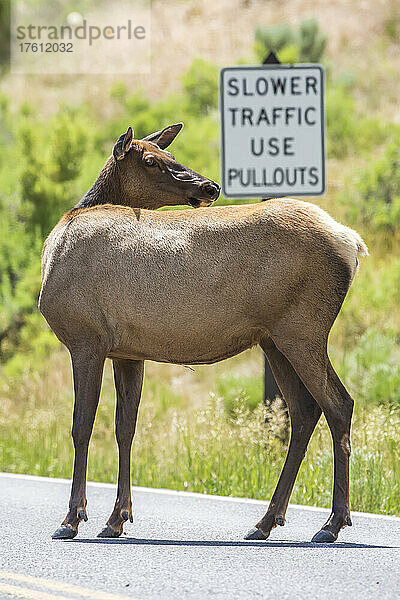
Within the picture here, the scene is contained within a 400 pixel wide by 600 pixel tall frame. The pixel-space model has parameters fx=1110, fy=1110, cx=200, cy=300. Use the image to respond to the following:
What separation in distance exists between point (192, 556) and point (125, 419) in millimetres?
1367

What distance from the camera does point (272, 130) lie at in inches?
413

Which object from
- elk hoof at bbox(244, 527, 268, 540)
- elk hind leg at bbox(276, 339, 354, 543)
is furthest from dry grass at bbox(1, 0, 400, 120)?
elk hoof at bbox(244, 527, 268, 540)

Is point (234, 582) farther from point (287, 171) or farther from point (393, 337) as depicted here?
point (393, 337)

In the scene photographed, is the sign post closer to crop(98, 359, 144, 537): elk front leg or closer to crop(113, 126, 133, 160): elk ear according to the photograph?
crop(113, 126, 133, 160): elk ear

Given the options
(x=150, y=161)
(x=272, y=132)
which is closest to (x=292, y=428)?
(x=150, y=161)

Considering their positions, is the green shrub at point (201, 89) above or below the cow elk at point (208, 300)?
above

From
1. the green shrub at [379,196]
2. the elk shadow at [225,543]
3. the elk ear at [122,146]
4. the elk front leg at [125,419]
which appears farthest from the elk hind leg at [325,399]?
the green shrub at [379,196]

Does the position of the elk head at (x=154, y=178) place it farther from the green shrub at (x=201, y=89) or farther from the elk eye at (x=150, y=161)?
the green shrub at (x=201, y=89)

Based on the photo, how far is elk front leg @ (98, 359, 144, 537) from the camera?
715 centimetres

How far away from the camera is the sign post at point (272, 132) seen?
10422mm

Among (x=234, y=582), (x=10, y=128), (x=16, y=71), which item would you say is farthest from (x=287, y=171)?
(x=16, y=71)

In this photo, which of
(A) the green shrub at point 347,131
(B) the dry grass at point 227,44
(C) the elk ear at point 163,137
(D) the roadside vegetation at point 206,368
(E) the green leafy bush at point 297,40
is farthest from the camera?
(B) the dry grass at point 227,44

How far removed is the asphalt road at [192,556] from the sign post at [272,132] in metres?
2.90

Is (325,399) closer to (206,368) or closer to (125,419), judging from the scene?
(125,419)
